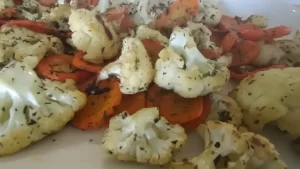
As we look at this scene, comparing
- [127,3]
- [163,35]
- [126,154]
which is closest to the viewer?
[126,154]

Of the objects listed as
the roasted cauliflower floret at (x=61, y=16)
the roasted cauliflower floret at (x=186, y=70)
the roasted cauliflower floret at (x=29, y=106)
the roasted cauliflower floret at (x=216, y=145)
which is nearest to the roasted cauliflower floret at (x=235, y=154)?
the roasted cauliflower floret at (x=216, y=145)

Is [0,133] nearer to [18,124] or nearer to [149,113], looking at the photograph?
[18,124]

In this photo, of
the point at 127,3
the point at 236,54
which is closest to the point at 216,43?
the point at 236,54

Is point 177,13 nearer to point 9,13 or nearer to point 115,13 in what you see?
point 115,13

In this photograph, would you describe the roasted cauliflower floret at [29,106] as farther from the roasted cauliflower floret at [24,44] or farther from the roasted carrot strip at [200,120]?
the roasted carrot strip at [200,120]

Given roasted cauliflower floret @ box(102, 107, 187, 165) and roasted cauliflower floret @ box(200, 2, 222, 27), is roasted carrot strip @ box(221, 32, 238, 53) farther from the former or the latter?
roasted cauliflower floret @ box(102, 107, 187, 165)

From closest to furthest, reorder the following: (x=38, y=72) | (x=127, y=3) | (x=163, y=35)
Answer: (x=38, y=72), (x=163, y=35), (x=127, y=3)
